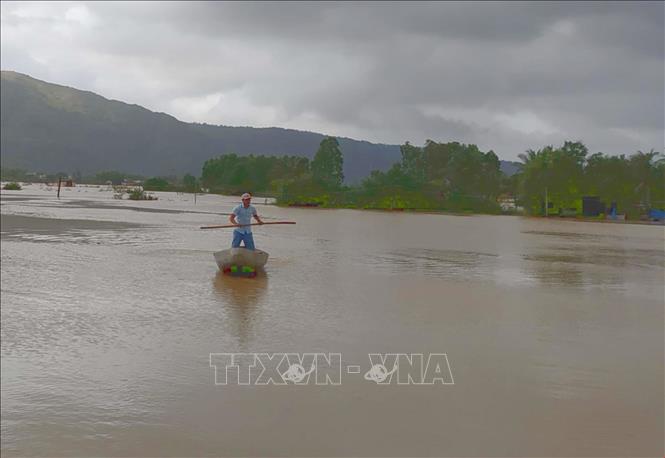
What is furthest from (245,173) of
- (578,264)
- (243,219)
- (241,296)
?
(241,296)

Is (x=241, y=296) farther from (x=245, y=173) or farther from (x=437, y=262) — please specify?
(x=245, y=173)

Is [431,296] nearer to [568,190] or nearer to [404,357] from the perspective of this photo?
[404,357]

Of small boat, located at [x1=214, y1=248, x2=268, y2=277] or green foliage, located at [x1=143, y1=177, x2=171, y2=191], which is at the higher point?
green foliage, located at [x1=143, y1=177, x2=171, y2=191]

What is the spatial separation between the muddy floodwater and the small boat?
665 millimetres

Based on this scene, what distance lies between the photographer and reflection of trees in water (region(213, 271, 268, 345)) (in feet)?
39.9

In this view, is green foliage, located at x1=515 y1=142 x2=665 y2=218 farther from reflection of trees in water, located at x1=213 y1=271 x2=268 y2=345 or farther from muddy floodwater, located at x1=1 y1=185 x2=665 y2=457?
reflection of trees in water, located at x1=213 y1=271 x2=268 y2=345

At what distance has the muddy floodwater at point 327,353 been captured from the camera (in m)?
6.66

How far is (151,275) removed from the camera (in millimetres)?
18672

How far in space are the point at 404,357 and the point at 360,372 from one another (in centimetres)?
121

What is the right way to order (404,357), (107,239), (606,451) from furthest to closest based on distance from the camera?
1. (107,239)
2. (404,357)
3. (606,451)

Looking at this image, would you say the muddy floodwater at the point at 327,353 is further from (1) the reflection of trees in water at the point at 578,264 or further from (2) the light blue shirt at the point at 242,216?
(2) the light blue shirt at the point at 242,216

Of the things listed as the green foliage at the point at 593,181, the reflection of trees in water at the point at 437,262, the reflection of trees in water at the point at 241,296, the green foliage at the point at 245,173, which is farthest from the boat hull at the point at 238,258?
the green foliage at the point at 245,173

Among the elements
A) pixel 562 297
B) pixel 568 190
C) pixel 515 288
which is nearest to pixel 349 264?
pixel 515 288

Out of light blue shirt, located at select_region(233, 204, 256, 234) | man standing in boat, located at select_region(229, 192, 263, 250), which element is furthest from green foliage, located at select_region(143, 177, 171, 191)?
light blue shirt, located at select_region(233, 204, 256, 234)
